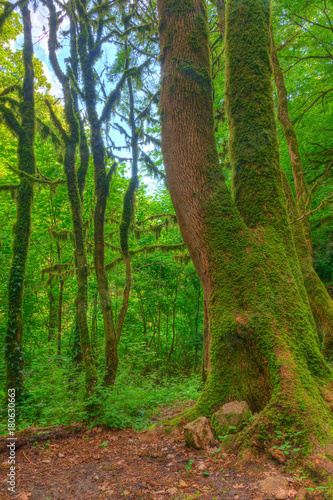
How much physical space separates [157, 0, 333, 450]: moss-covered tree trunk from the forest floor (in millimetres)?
366

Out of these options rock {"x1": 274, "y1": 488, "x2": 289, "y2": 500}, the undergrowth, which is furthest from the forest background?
rock {"x1": 274, "y1": 488, "x2": 289, "y2": 500}

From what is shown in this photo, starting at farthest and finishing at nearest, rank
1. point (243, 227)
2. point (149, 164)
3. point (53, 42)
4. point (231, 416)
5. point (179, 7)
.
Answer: point (149, 164) → point (53, 42) → point (179, 7) → point (243, 227) → point (231, 416)

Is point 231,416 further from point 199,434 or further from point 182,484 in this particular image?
point 182,484

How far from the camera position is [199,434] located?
8.83ft

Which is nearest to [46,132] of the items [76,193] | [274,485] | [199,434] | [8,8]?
[8,8]

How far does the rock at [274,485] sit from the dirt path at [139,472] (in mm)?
34

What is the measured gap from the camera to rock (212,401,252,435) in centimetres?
261

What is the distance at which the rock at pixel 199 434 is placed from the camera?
8.71 ft

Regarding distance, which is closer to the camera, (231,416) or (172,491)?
(172,491)

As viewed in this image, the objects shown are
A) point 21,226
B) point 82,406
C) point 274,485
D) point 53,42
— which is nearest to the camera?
point 274,485

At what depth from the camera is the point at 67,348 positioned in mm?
8594

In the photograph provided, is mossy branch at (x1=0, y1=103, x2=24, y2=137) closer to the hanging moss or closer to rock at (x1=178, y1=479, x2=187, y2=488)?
the hanging moss

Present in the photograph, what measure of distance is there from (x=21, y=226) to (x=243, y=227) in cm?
461

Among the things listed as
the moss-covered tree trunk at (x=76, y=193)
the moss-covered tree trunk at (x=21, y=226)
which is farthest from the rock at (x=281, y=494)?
the moss-covered tree trunk at (x=21, y=226)
